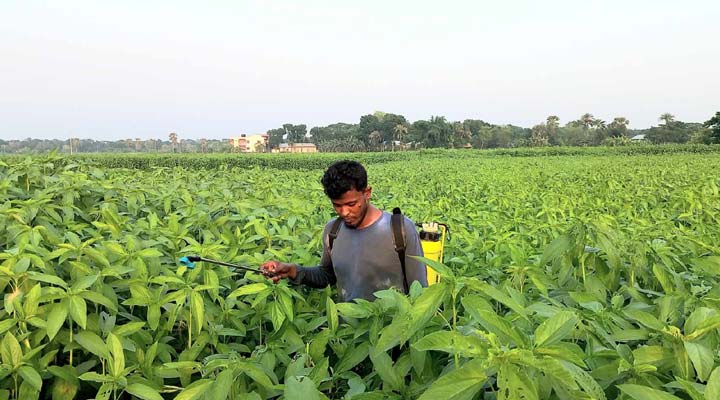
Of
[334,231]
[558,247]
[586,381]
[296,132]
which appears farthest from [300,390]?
[296,132]

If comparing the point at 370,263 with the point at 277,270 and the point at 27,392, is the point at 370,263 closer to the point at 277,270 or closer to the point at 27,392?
the point at 277,270

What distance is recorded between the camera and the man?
211 centimetres

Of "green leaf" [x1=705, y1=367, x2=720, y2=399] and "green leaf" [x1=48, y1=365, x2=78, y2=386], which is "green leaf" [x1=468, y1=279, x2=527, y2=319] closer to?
"green leaf" [x1=705, y1=367, x2=720, y2=399]

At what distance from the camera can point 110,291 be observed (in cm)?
152

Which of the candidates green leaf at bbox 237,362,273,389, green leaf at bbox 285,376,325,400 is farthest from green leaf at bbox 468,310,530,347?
green leaf at bbox 237,362,273,389

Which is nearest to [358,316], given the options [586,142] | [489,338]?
[489,338]

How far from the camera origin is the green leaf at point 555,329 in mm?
841

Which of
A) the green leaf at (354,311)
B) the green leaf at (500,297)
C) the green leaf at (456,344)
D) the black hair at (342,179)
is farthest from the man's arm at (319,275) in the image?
the green leaf at (456,344)

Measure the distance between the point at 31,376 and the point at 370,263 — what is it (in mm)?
1354

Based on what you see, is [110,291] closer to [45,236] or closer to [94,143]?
[45,236]

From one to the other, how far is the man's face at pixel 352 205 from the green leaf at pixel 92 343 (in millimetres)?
1099

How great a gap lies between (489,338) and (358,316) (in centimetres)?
55

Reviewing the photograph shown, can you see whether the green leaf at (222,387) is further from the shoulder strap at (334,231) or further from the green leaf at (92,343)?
the shoulder strap at (334,231)

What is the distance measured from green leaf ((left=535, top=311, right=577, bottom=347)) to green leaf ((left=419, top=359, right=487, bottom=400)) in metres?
0.14
